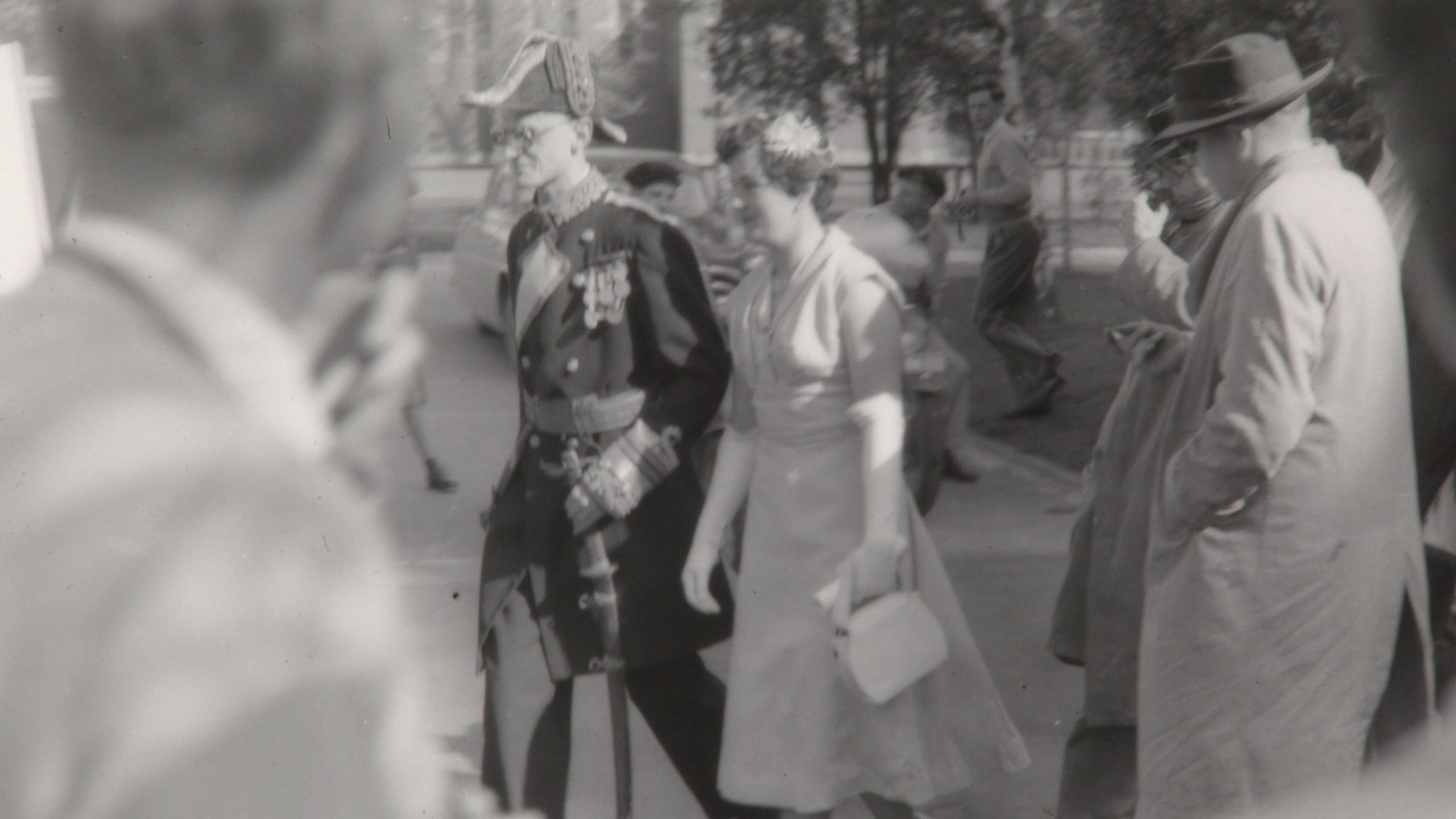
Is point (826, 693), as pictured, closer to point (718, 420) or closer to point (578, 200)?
point (718, 420)

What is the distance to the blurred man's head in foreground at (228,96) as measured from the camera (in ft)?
3.11

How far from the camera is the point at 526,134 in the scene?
309 cm

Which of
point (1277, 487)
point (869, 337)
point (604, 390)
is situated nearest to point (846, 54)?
point (604, 390)

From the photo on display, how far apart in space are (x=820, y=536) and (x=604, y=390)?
52 centimetres

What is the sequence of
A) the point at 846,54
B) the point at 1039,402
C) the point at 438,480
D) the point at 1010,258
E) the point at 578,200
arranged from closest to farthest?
the point at 578,200 < the point at 846,54 < the point at 438,480 < the point at 1010,258 < the point at 1039,402

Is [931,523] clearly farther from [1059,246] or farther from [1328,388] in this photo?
[1328,388]

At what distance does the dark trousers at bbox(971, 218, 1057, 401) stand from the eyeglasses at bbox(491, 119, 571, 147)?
434 centimetres

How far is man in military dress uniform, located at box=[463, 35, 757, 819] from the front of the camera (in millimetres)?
3135

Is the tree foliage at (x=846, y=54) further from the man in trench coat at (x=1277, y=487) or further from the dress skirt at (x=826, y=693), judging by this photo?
the man in trench coat at (x=1277, y=487)

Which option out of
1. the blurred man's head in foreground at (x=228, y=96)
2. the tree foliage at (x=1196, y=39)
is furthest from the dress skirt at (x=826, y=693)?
the blurred man's head in foreground at (x=228, y=96)

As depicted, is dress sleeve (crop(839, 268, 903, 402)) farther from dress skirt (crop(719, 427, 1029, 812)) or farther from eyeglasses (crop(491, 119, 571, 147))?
eyeglasses (crop(491, 119, 571, 147))

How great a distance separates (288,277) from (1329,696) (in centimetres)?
203

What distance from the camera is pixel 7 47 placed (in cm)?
121

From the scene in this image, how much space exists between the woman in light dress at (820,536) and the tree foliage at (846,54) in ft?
6.91
